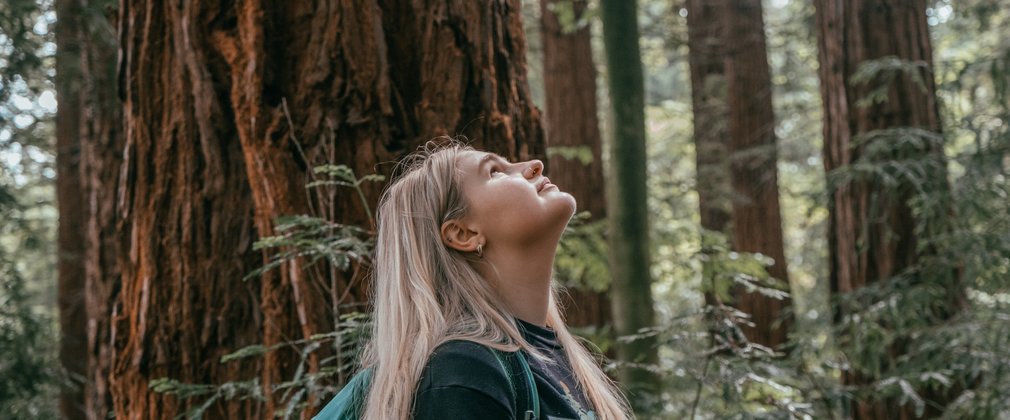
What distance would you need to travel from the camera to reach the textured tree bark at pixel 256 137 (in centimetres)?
316

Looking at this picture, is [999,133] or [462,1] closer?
[462,1]

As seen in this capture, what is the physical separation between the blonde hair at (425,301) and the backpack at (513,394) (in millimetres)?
34

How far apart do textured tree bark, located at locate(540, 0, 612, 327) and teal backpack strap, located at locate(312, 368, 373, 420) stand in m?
7.60

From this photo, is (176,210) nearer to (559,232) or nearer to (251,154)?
(251,154)

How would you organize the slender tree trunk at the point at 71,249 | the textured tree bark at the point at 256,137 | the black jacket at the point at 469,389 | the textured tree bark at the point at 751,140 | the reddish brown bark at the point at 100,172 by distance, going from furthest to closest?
the textured tree bark at the point at 751,140
the slender tree trunk at the point at 71,249
the reddish brown bark at the point at 100,172
the textured tree bark at the point at 256,137
the black jacket at the point at 469,389

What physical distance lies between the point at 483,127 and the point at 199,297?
1.23m

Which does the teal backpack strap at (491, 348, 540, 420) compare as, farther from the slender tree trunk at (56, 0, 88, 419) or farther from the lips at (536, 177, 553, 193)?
the slender tree trunk at (56, 0, 88, 419)

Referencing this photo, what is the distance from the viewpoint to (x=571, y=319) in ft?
30.0

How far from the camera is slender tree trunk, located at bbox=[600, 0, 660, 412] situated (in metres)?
4.52

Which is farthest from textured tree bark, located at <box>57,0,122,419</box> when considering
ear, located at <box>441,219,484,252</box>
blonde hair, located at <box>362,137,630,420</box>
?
ear, located at <box>441,219,484,252</box>

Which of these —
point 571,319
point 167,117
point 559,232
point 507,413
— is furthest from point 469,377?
point 571,319

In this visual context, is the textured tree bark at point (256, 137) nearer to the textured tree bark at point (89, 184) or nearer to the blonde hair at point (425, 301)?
the textured tree bark at point (89, 184)

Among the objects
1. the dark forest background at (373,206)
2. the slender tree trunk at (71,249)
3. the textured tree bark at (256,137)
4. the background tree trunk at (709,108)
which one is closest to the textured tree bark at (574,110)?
the dark forest background at (373,206)

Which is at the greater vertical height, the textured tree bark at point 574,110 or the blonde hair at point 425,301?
the textured tree bark at point 574,110
